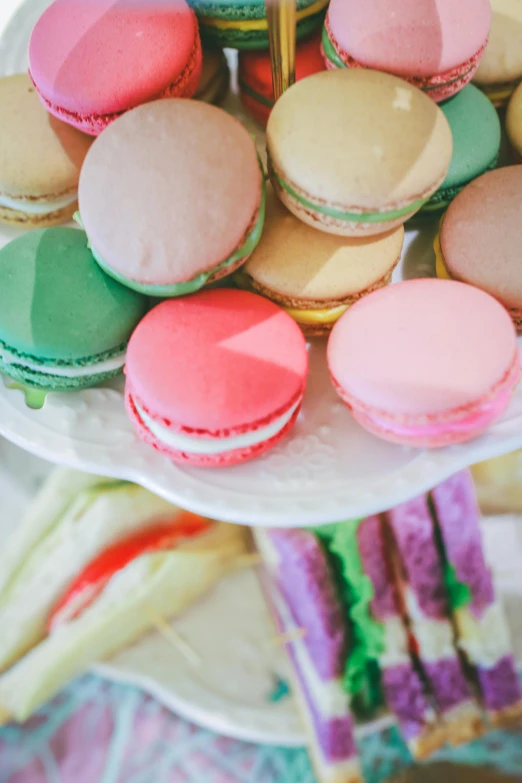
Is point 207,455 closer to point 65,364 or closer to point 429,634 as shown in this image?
point 65,364

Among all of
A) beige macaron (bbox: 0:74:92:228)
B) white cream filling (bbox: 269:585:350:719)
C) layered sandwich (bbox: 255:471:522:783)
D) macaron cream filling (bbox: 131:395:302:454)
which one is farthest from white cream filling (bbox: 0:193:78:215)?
white cream filling (bbox: 269:585:350:719)

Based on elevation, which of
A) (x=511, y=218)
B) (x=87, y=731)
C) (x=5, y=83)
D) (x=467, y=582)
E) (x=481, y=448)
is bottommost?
(x=87, y=731)

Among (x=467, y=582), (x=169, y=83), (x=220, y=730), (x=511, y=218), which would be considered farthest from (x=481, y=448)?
(x=220, y=730)

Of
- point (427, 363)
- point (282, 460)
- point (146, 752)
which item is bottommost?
point (146, 752)

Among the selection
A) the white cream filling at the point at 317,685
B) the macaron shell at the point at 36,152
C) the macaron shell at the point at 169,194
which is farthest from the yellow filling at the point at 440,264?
the white cream filling at the point at 317,685

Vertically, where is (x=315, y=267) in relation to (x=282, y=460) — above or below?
above

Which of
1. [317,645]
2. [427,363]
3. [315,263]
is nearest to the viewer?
[427,363]

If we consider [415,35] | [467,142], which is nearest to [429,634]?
[467,142]

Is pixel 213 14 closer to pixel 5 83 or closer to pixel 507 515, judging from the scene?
pixel 5 83
